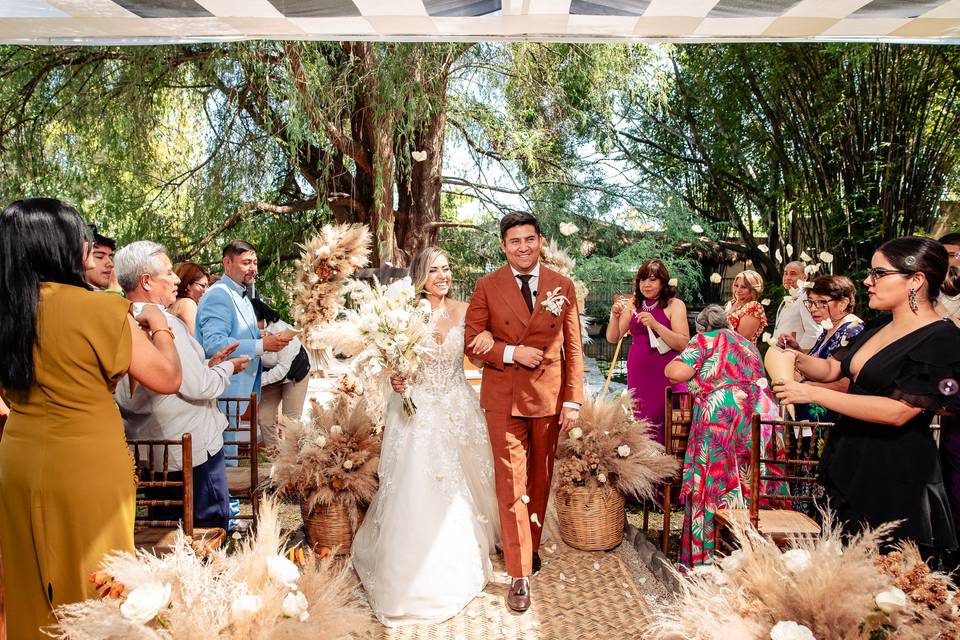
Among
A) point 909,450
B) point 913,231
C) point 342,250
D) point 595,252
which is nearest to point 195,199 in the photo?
point 342,250

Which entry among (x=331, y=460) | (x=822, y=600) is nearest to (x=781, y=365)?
(x=822, y=600)

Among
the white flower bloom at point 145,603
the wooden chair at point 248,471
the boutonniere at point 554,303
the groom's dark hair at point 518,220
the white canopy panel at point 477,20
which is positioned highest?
the white canopy panel at point 477,20

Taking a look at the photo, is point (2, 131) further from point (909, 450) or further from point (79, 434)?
point (909, 450)

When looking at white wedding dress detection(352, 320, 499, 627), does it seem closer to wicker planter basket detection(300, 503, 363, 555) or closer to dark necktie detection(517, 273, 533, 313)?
wicker planter basket detection(300, 503, 363, 555)

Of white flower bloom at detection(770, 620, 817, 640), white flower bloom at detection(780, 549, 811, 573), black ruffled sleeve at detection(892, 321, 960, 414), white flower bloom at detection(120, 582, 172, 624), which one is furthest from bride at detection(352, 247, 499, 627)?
white flower bloom at detection(770, 620, 817, 640)

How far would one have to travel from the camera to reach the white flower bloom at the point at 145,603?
5.04 feet

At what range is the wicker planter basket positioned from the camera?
4.09 metres

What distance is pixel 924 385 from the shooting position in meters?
2.34

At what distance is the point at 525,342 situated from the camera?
12.3 feet

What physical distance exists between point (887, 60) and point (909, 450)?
687 centimetres

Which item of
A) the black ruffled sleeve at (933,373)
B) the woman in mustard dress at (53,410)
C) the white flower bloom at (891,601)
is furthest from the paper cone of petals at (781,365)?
the woman in mustard dress at (53,410)

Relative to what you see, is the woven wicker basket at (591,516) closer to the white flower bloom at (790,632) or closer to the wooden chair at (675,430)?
the wooden chair at (675,430)

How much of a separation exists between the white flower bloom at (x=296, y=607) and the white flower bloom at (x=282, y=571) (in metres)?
0.03

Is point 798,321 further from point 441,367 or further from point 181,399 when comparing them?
point 181,399
